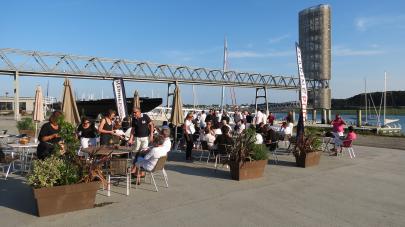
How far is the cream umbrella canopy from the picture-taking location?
13367mm

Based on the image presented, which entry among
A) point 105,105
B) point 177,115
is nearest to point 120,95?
point 177,115

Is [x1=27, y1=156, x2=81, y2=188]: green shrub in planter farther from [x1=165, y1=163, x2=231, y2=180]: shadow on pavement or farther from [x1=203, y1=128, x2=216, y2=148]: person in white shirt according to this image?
[x1=203, y1=128, x2=216, y2=148]: person in white shirt

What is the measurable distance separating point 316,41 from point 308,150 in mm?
70593

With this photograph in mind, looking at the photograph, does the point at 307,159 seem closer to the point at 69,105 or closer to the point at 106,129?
the point at 106,129

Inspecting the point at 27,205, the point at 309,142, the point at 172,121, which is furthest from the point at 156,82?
the point at 27,205

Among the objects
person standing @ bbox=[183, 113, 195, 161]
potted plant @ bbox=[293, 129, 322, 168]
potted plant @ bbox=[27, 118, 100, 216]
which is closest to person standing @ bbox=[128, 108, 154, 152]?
person standing @ bbox=[183, 113, 195, 161]

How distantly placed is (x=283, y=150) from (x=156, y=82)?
49.2 m

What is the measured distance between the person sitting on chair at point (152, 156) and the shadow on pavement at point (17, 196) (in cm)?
208

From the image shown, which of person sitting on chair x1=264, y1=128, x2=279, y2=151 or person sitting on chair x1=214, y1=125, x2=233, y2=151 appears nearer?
person sitting on chair x1=214, y1=125, x2=233, y2=151

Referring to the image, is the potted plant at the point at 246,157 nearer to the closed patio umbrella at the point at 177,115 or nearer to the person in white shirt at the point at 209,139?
the person in white shirt at the point at 209,139

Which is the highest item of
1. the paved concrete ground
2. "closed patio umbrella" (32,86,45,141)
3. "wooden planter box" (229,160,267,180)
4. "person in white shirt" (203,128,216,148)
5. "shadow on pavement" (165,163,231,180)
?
"closed patio umbrella" (32,86,45,141)

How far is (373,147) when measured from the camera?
17.2 m

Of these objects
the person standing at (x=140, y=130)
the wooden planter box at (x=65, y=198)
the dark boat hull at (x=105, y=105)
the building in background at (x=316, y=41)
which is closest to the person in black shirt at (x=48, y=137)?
the wooden planter box at (x=65, y=198)

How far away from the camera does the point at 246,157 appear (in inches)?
370
